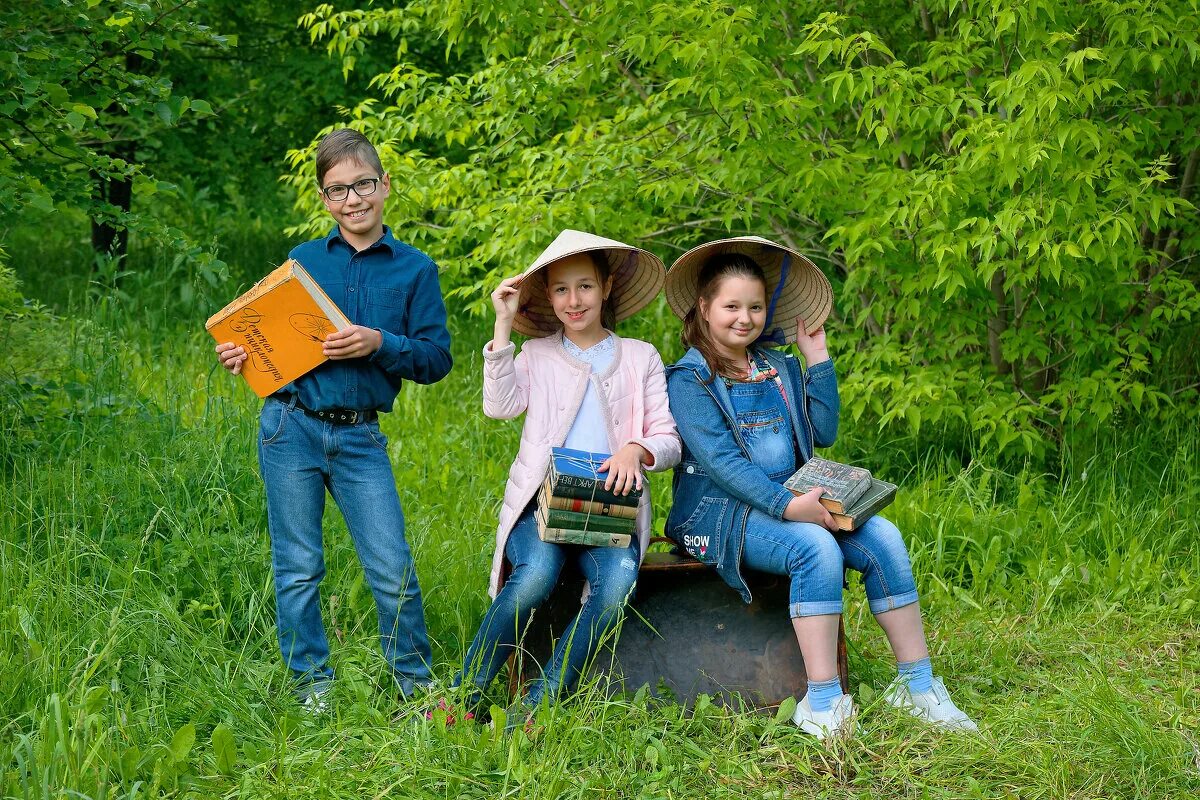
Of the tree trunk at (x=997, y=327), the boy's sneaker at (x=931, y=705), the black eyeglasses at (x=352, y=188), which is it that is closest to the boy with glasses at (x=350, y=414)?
the black eyeglasses at (x=352, y=188)

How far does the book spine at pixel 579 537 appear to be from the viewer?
3.17 m

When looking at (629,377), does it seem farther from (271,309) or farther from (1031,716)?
(1031,716)

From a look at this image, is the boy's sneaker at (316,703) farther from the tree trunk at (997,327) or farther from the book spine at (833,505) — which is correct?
the tree trunk at (997,327)

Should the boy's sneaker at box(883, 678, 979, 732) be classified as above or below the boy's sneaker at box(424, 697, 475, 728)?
below

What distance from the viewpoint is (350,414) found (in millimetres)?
3260

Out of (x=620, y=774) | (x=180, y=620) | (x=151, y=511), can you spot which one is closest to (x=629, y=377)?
(x=620, y=774)

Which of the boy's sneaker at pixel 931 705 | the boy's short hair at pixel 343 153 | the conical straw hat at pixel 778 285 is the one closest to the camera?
the boy's short hair at pixel 343 153

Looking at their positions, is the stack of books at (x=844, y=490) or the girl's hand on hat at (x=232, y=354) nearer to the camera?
the girl's hand on hat at (x=232, y=354)

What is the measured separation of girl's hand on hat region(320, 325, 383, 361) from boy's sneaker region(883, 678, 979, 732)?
1.76m

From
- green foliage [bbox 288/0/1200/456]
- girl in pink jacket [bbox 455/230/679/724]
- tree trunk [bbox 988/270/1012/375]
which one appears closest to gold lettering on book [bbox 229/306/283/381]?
girl in pink jacket [bbox 455/230/679/724]

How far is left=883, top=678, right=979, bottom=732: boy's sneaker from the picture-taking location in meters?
3.31

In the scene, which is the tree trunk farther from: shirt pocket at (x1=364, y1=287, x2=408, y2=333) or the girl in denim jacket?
Result: shirt pocket at (x1=364, y1=287, x2=408, y2=333)

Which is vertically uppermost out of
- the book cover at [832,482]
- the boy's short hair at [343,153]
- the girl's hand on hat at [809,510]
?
the boy's short hair at [343,153]

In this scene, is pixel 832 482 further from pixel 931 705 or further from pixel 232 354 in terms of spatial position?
pixel 232 354
